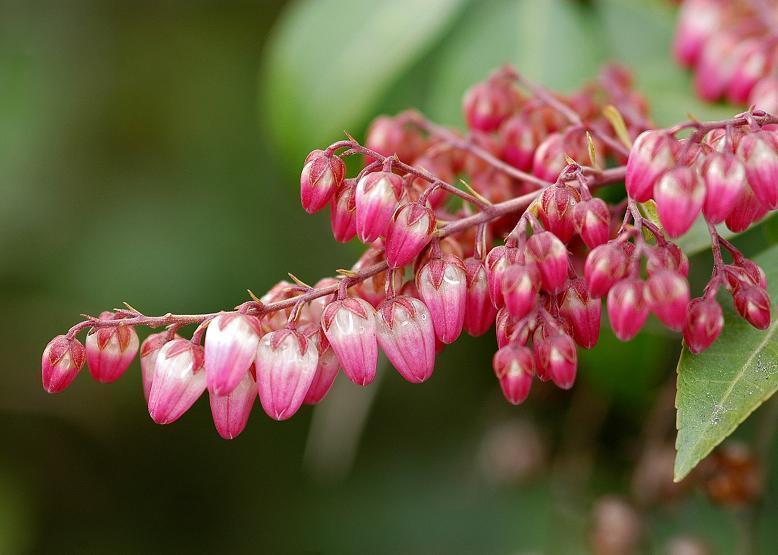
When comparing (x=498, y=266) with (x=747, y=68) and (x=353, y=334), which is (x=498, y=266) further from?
(x=747, y=68)

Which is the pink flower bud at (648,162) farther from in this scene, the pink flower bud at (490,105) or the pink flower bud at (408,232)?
the pink flower bud at (490,105)

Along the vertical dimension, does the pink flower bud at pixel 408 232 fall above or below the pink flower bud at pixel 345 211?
below

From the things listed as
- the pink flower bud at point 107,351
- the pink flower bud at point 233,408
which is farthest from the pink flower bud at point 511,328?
the pink flower bud at point 107,351

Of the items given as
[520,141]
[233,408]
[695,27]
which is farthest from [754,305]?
[695,27]

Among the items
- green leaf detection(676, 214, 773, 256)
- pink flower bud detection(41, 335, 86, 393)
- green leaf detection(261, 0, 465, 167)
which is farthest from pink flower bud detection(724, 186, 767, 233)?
green leaf detection(261, 0, 465, 167)

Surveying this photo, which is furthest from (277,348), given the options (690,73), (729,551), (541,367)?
(729,551)
